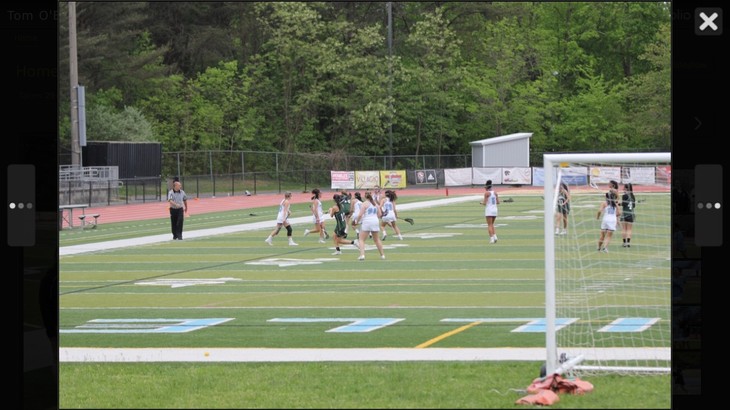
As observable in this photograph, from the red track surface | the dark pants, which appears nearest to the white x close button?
the dark pants

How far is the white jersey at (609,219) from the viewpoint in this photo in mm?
22250

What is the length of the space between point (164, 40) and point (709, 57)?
6805 centimetres

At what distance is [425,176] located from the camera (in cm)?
6247

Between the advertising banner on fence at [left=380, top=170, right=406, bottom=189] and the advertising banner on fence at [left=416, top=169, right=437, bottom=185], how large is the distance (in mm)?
1547

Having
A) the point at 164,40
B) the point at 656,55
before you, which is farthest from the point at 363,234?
the point at 164,40

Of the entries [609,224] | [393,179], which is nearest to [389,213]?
[609,224]

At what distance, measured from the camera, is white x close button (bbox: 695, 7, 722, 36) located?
111 inches

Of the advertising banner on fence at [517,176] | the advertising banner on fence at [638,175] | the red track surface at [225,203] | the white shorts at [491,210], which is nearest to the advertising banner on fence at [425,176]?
the red track surface at [225,203]

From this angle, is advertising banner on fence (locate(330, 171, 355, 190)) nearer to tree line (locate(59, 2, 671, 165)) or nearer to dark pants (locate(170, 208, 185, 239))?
tree line (locate(59, 2, 671, 165))

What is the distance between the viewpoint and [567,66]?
223 ft

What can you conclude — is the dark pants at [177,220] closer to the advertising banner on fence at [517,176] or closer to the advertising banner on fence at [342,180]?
the advertising banner on fence at [342,180]

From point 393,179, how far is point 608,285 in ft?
141

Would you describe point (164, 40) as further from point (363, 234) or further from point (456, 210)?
point (363, 234)

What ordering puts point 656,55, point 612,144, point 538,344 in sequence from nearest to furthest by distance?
point 538,344
point 656,55
point 612,144
